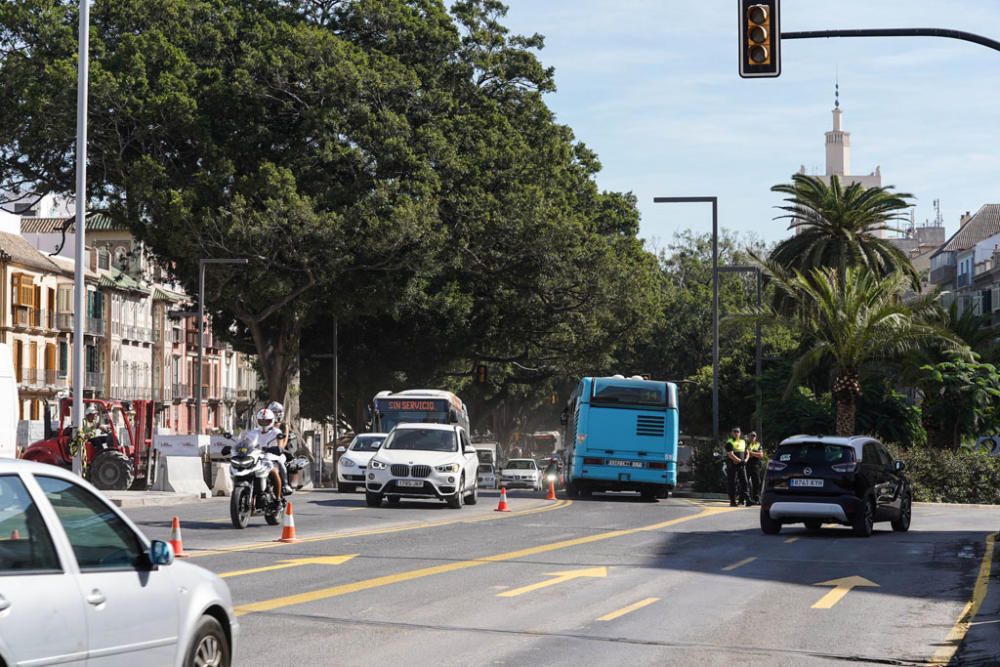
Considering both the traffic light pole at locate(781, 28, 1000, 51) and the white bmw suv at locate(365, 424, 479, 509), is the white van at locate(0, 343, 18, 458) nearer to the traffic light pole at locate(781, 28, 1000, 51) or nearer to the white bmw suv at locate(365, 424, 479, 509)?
the white bmw suv at locate(365, 424, 479, 509)

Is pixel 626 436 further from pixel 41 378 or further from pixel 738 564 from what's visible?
pixel 41 378

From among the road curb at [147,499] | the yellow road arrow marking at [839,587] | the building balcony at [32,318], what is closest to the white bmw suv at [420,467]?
the road curb at [147,499]

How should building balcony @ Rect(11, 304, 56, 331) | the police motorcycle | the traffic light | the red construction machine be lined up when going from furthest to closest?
building balcony @ Rect(11, 304, 56, 331) < the red construction machine < the police motorcycle < the traffic light

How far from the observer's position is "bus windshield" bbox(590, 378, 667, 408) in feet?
133

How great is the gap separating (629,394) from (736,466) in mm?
4649

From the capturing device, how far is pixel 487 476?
69312 mm

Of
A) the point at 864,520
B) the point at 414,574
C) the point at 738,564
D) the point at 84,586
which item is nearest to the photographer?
the point at 84,586

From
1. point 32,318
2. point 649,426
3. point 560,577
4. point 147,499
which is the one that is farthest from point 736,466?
point 32,318

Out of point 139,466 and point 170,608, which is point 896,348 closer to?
point 139,466

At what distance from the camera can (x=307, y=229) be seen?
4466cm

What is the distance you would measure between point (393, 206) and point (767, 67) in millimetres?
28568

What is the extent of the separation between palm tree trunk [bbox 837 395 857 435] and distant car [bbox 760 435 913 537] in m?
17.8

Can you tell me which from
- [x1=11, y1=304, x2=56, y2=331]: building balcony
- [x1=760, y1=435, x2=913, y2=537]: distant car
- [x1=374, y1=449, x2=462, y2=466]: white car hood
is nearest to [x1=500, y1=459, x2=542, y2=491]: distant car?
[x1=11, y1=304, x2=56, y2=331]: building balcony

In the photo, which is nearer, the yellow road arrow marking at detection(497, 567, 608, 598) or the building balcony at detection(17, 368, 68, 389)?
the yellow road arrow marking at detection(497, 567, 608, 598)
